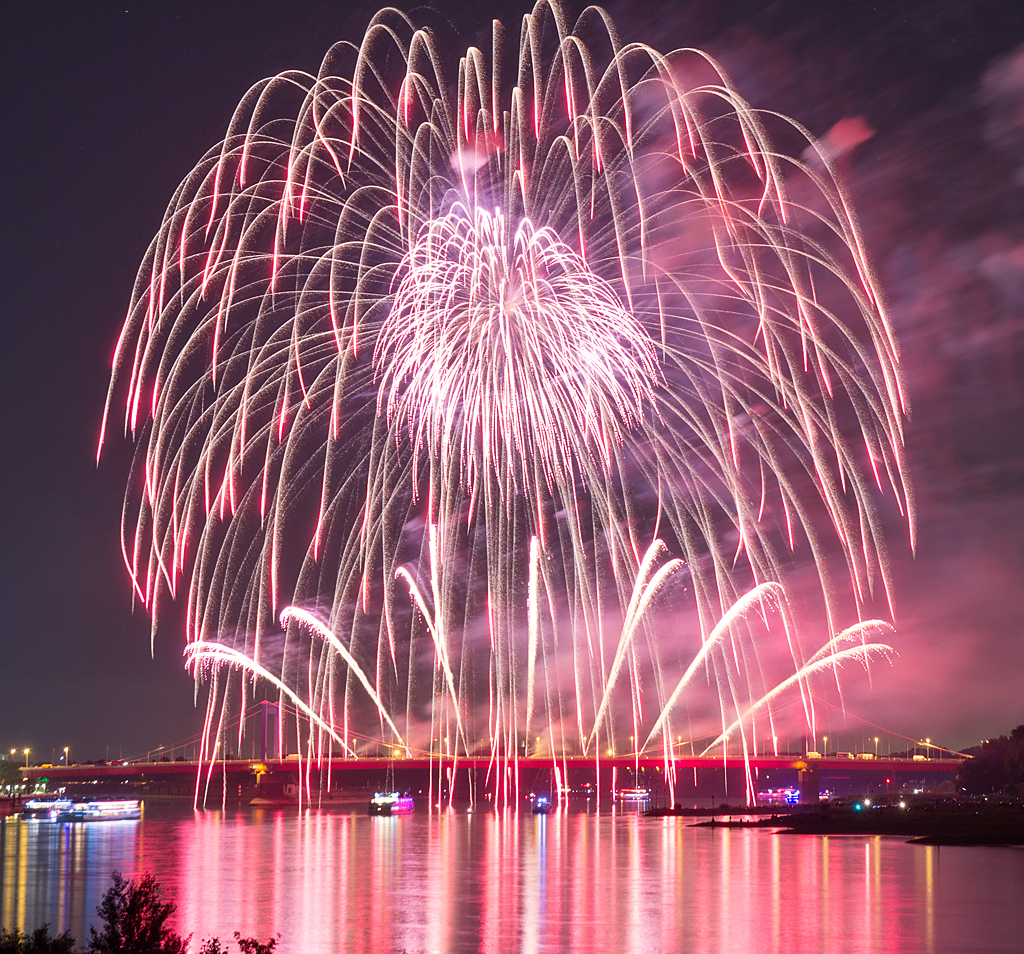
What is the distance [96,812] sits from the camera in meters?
118

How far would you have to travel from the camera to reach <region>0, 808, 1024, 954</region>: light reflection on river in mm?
28656

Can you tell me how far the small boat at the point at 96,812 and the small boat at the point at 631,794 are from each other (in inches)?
2850

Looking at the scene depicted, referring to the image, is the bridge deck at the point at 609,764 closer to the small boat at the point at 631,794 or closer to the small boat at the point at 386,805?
the small boat at the point at 386,805

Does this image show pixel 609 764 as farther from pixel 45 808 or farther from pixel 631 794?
pixel 45 808

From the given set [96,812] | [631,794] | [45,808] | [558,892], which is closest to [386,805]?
[96,812]

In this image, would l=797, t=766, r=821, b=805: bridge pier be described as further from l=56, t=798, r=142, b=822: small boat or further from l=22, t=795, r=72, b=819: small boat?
l=22, t=795, r=72, b=819: small boat

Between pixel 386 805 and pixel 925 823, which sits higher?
pixel 925 823

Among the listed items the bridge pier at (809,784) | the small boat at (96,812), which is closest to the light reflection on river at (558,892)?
the small boat at (96,812)

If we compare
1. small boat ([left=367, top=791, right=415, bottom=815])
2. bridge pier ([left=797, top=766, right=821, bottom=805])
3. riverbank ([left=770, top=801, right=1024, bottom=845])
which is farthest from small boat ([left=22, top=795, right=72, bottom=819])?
bridge pier ([left=797, top=766, right=821, bottom=805])

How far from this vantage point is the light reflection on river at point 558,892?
2866cm

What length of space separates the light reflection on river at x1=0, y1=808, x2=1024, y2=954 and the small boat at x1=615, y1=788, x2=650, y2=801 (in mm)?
101778

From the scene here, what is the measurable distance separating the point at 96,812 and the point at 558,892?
301 ft

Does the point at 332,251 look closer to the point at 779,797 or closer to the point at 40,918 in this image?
the point at 40,918

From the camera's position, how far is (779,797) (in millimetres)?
166250
